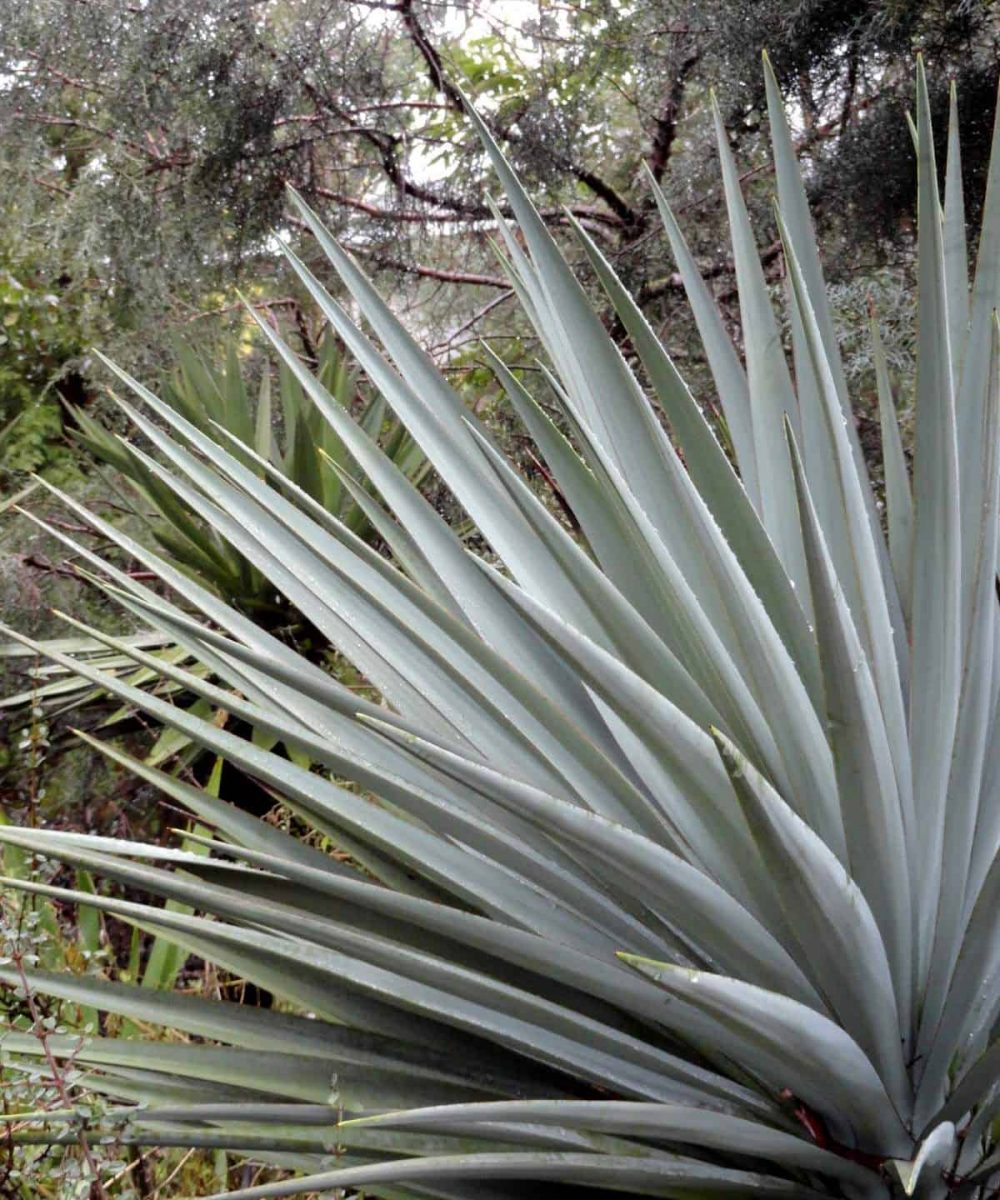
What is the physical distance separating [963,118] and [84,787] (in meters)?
3.45

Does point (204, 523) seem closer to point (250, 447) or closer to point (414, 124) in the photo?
point (250, 447)

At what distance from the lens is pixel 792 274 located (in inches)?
46.6

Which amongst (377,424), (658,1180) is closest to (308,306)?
(377,424)

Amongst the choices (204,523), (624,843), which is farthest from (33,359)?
(624,843)

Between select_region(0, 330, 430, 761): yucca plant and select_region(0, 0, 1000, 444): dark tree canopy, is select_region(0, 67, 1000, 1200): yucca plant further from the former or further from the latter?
select_region(0, 330, 430, 761): yucca plant

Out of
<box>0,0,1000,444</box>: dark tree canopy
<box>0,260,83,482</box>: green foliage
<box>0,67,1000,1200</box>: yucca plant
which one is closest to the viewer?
<box>0,67,1000,1200</box>: yucca plant

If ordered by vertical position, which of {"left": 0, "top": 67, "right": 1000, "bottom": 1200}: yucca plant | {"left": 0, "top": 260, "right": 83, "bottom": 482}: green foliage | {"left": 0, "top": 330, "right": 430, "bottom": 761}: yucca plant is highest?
{"left": 0, "top": 260, "right": 83, "bottom": 482}: green foliage

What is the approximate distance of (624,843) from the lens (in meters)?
0.97

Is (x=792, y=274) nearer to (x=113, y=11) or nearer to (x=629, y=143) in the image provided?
(x=113, y=11)

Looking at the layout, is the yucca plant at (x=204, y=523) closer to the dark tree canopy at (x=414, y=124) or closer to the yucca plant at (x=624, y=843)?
the dark tree canopy at (x=414, y=124)

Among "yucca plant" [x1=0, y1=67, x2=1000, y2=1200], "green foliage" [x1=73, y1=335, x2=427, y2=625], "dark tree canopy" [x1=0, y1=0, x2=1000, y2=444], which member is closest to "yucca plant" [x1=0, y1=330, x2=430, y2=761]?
"green foliage" [x1=73, y1=335, x2=427, y2=625]

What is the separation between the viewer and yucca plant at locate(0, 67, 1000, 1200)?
1002 mm

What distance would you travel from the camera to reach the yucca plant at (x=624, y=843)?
3.29 feet

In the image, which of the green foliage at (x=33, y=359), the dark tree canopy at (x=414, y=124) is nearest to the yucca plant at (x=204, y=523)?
the dark tree canopy at (x=414, y=124)
